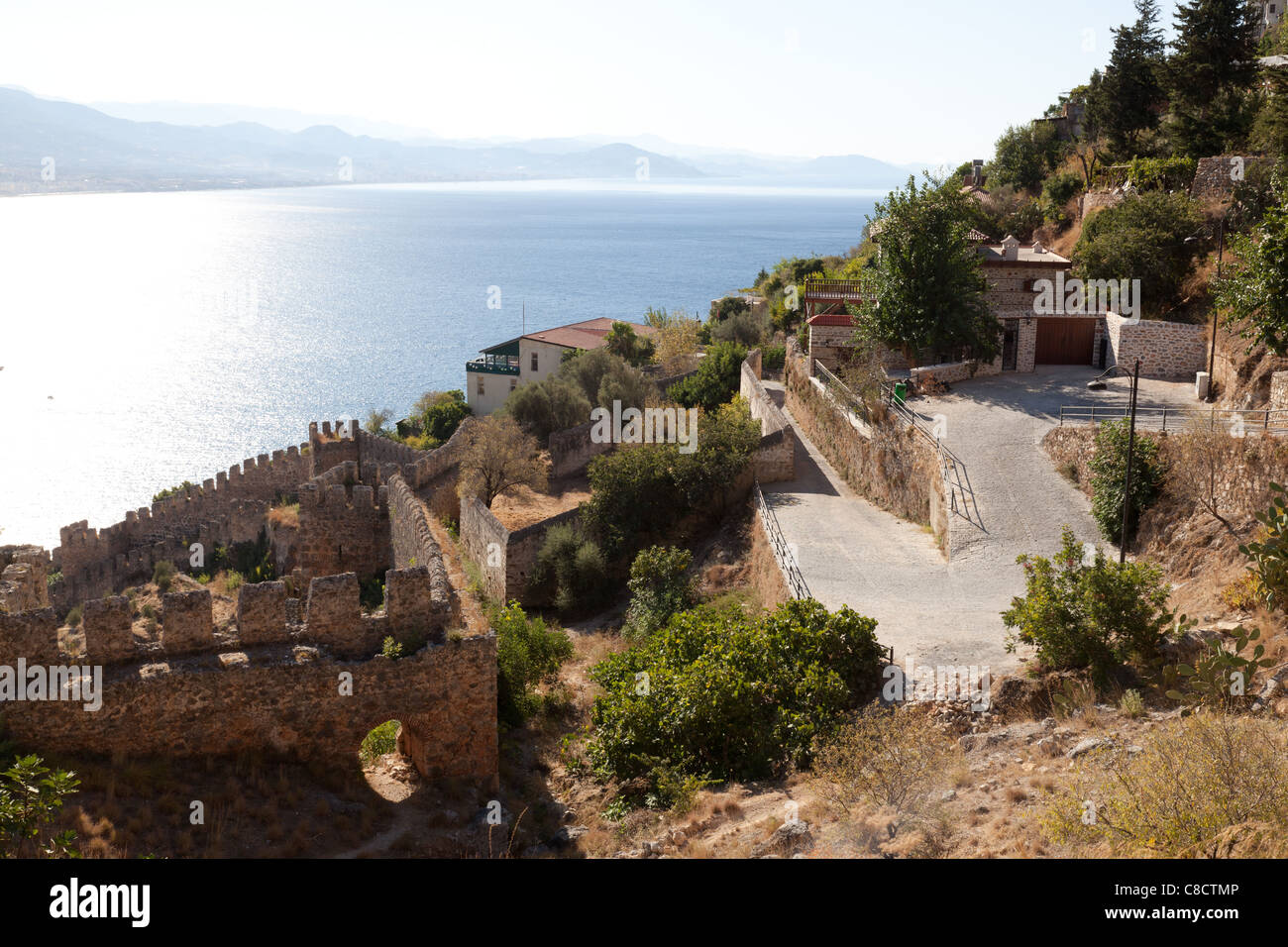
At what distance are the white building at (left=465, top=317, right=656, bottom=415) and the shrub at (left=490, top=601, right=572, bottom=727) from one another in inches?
1386

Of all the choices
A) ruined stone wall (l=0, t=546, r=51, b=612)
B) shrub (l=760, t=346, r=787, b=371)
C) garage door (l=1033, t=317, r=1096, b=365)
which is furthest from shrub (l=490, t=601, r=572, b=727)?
shrub (l=760, t=346, r=787, b=371)

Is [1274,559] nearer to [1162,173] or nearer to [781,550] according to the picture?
[781,550]

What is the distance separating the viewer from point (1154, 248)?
32125mm

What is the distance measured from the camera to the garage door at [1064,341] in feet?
110

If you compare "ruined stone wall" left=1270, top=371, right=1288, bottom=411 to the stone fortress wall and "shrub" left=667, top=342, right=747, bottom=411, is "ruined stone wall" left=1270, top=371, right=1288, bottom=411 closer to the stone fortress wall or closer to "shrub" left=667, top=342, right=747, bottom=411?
the stone fortress wall

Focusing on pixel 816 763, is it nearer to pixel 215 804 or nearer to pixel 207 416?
pixel 215 804

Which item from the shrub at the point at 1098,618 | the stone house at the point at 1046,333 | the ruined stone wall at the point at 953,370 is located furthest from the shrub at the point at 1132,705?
the stone house at the point at 1046,333

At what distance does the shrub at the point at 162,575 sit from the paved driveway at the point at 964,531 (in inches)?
734

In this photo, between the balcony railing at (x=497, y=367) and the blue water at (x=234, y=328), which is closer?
the balcony railing at (x=497, y=367)

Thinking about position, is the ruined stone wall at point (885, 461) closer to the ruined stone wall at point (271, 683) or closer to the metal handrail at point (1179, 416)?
the metal handrail at point (1179, 416)

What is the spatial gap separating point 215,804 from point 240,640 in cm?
215

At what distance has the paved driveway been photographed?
17641mm

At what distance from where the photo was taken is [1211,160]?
112 ft
